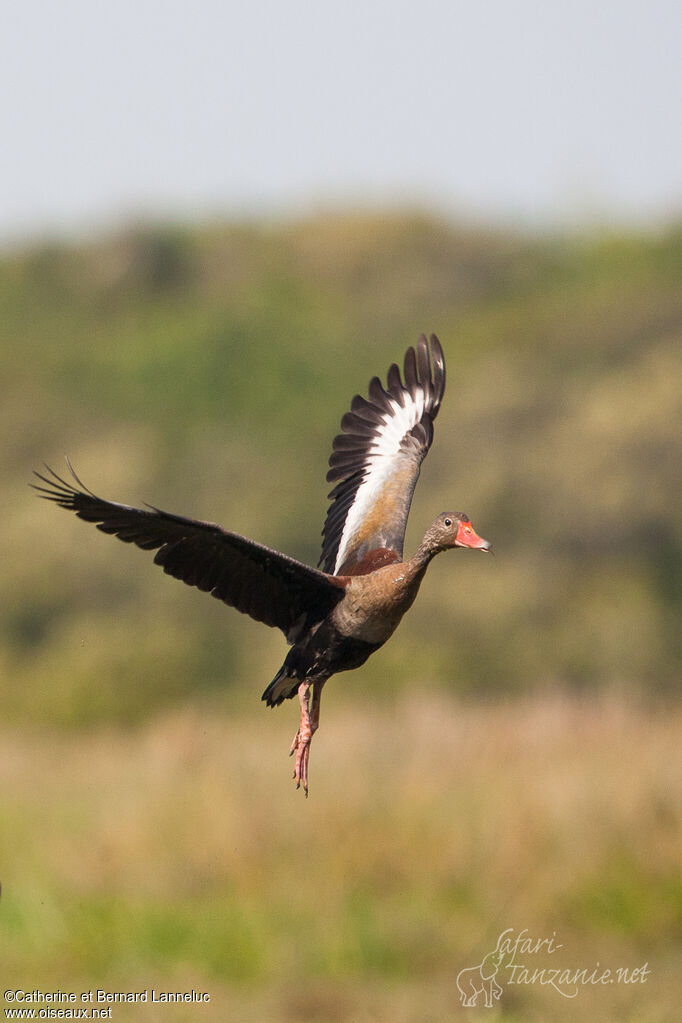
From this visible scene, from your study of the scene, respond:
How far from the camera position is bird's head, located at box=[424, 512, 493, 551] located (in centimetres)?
525

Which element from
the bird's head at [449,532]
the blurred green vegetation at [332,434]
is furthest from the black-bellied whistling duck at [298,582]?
the blurred green vegetation at [332,434]

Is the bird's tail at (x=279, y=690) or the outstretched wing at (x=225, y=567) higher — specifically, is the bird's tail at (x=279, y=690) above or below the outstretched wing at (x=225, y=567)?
below

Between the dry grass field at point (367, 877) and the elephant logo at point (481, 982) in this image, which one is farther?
the dry grass field at point (367, 877)

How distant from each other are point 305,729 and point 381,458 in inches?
99.3

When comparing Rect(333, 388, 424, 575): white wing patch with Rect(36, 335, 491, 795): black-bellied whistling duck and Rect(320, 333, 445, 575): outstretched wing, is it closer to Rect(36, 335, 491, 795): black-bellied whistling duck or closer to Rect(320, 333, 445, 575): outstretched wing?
Rect(320, 333, 445, 575): outstretched wing

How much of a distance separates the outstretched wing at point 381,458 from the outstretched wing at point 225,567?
0.76 metres

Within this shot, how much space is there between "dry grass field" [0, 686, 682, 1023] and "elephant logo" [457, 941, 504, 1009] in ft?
0.83

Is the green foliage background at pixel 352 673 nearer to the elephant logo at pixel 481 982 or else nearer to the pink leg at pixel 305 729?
the elephant logo at pixel 481 982

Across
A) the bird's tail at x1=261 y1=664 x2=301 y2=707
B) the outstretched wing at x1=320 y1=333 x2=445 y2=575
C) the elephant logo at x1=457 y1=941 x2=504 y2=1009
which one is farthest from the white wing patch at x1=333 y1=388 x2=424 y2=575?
the elephant logo at x1=457 y1=941 x2=504 y2=1009

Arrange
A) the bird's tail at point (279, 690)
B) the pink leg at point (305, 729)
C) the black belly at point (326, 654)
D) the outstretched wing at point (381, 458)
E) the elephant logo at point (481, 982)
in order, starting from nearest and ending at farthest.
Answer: the black belly at point (326, 654), the pink leg at point (305, 729), the bird's tail at point (279, 690), the outstretched wing at point (381, 458), the elephant logo at point (481, 982)

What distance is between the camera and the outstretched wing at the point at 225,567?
5.43 meters

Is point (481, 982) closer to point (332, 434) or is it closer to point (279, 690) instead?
point (279, 690)

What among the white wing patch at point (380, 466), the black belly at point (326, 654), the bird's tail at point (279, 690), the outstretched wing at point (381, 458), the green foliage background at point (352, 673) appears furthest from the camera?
the green foliage background at point (352, 673)

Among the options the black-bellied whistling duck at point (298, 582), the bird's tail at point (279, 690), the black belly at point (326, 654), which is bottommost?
the bird's tail at point (279, 690)
